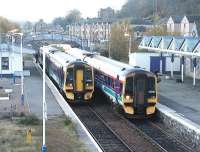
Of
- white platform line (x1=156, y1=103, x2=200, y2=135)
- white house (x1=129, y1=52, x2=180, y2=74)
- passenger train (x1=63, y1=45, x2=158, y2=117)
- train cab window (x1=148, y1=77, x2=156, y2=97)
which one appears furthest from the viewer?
white house (x1=129, y1=52, x2=180, y2=74)

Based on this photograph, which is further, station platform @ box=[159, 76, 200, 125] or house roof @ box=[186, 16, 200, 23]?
house roof @ box=[186, 16, 200, 23]

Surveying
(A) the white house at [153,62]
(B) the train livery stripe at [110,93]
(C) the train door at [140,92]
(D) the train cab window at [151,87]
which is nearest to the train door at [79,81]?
(B) the train livery stripe at [110,93]

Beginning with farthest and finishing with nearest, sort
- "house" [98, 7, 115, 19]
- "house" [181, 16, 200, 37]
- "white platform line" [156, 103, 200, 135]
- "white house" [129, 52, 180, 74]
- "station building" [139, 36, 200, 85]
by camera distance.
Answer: "house" [98, 7, 115, 19] < "house" [181, 16, 200, 37] < "white house" [129, 52, 180, 74] < "station building" [139, 36, 200, 85] < "white platform line" [156, 103, 200, 135]

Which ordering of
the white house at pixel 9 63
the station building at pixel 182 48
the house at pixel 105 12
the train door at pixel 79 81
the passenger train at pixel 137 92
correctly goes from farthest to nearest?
1. the house at pixel 105 12
2. the white house at pixel 9 63
3. the station building at pixel 182 48
4. the train door at pixel 79 81
5. the passenger train at pixel 137 92

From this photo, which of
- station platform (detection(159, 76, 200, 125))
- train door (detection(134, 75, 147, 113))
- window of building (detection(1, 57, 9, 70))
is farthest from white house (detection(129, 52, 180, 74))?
train door (detection(134, 75, 147, 113))

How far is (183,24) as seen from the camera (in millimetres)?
97375

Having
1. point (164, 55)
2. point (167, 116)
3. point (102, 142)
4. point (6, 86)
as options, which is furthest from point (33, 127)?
point (164, 55)

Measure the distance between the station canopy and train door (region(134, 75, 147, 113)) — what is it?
1010cm

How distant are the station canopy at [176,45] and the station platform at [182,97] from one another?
8.80ft

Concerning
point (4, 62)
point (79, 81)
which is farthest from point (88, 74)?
point (4, 62)

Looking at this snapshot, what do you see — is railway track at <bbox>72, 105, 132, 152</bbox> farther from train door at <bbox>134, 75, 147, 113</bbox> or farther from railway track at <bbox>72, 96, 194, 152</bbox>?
train door at <bbox>134, 75, 147, 113</bbox>

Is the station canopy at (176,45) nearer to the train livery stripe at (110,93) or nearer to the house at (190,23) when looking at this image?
the train livery stripe at (110,93)

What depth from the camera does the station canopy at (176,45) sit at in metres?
39.0

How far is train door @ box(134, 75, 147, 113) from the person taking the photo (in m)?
27.4
